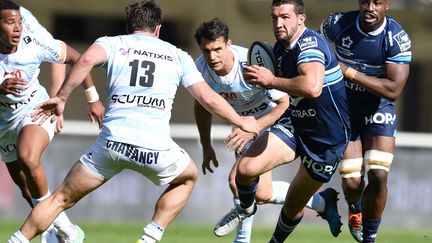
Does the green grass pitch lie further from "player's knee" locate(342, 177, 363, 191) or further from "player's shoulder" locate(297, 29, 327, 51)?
"player's shoulder" locate(297, 29, 327, 51)

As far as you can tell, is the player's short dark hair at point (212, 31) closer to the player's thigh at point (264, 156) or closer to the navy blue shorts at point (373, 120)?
the player's thigh at point (264, 156)

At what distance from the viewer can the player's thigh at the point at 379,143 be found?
10891 millimetres

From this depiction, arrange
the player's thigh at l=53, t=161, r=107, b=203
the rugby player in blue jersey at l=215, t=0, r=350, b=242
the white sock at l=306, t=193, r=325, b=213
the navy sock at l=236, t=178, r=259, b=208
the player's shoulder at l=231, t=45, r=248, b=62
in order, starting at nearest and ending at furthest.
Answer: the player's thigh at l=53, t=161, r=107, b=203, the rugby player in blue jersey at l=215, t=0, r=350, b=242, the navy sock at l=236, t=178, r=259, b=208, the player's shoulder at l=231, t=45, r=248, b=62, the white sock at l=306, t=193, r=325, b=213

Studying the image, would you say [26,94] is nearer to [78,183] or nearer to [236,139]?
[78,183]

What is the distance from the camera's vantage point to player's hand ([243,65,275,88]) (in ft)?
30.7

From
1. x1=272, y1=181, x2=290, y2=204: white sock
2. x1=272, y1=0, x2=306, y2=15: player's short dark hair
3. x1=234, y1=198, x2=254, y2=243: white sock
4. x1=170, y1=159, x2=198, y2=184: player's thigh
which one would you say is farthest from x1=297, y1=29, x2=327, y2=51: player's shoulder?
x1=272, y1=181, x2=290, y2=204: white sock

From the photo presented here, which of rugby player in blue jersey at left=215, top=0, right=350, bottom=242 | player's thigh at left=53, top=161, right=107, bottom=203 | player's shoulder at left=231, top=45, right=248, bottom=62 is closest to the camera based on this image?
player's thigh at left=53, top=161, right=107, bottom=203

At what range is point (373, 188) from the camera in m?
10.8

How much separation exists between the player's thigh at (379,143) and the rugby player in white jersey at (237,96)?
0.87 metres

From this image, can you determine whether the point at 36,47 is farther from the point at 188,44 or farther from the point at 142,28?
the point at 188,44

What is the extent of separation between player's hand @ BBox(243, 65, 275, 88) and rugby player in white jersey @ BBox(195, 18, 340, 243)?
92 cm

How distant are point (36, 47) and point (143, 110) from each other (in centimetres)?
180

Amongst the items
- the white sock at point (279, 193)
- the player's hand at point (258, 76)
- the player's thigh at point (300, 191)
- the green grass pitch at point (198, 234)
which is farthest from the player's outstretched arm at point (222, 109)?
the green grass pitch at point (198, 234)

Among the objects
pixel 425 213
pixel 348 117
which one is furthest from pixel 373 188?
pixel 425 213
